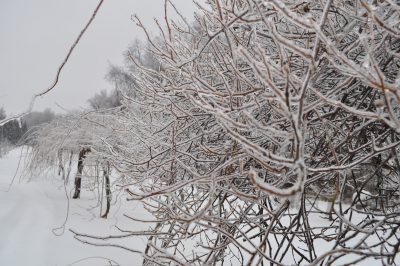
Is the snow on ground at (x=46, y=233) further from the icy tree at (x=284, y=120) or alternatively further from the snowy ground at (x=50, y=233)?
the icy tree at (x=284, y=120)

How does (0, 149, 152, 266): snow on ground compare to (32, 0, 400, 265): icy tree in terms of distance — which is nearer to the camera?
(32, 0, 400, 265): icy tree

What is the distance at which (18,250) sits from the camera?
7.84m

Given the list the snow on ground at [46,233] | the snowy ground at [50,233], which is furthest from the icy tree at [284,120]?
the snow on ground at [46,233]

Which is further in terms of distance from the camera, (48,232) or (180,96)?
(48,232)

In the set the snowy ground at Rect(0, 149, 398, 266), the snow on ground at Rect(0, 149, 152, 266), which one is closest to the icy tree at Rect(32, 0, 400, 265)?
the snowy ground at Rect(0, 149, 398, 266)

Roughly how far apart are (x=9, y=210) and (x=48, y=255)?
330cm

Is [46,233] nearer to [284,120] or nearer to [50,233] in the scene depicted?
[50,233]

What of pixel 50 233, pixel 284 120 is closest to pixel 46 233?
pixel 50 233

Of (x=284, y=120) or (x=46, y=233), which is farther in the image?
(x=46, y=233)

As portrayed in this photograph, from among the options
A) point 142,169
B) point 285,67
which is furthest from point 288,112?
point 142,169

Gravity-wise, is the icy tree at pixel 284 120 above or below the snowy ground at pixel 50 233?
above

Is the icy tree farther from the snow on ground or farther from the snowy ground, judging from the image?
the snow on ground

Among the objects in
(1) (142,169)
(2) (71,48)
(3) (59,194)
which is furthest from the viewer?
(3) (59,194)

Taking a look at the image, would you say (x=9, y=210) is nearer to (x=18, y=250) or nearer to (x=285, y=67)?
(x=18, y=250)
